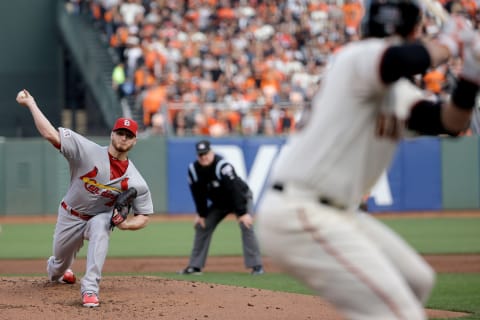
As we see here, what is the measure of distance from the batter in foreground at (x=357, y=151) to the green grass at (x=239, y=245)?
4207mm

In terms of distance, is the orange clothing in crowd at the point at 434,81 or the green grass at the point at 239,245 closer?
the green grass at the point at 239,245

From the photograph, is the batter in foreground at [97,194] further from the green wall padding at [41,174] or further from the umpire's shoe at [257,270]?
the green wall padding at [41,174]

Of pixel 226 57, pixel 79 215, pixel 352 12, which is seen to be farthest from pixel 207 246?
pixel 352 12

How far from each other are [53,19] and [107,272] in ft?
63.2

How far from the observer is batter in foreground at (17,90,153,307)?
28.2 feet

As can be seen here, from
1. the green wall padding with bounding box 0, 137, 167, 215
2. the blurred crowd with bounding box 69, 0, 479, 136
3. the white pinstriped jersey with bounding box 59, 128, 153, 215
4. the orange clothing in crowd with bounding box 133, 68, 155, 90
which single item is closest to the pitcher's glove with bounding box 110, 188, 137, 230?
the white pinstriped jersey with bounding box 59, 128, 153, 215

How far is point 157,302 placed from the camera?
8570mm

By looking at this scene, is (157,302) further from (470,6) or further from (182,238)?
(470,6)

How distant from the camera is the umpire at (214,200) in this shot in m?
11.5

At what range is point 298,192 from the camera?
4.09m

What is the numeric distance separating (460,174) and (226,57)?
266 inches

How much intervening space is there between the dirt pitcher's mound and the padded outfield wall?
33.6ft

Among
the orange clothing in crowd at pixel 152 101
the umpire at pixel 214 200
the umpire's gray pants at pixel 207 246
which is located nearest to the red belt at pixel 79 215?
the umpire at pixel 214 200

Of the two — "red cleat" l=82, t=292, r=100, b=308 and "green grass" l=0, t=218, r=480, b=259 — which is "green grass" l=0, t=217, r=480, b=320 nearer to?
"green grass" l=0, t=218, r=480, b=259
